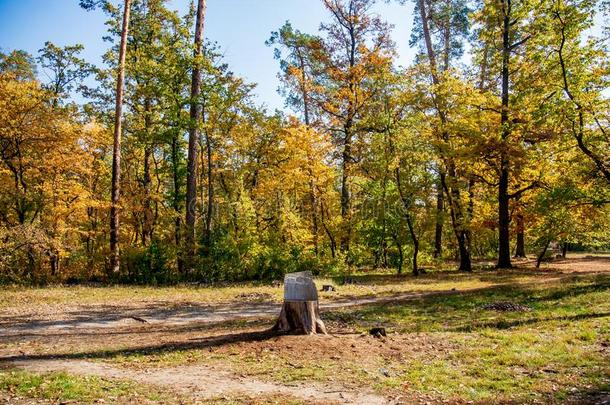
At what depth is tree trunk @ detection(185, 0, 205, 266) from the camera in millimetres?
21391

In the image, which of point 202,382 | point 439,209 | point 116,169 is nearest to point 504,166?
point 439,209

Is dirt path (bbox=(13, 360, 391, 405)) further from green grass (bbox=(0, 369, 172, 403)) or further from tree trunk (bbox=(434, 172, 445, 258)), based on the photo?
tree trunk (bbox=(434, 172, 445, 258))

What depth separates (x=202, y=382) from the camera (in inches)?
267

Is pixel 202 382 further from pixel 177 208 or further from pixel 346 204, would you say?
pixel 346 204

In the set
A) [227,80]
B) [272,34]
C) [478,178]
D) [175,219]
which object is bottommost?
[175,219]

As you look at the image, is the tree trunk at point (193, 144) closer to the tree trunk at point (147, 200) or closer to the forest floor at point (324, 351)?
the tree trunk at point (147, 200)

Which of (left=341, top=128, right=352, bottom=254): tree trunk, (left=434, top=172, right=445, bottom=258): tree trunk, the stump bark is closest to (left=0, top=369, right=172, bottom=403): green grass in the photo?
the stump bark

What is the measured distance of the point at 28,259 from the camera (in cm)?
2092

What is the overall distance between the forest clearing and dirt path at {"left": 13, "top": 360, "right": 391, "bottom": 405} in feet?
0.16

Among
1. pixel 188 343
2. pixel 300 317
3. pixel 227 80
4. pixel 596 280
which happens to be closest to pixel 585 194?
pixel 596 280

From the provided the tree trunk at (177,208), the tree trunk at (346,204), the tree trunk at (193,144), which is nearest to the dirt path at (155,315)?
the tree trunk at (177,208)

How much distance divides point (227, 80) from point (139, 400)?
19919 mm

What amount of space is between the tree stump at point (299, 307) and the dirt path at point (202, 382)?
87.0 inches

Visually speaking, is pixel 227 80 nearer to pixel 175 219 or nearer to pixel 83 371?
pixel 175 219
